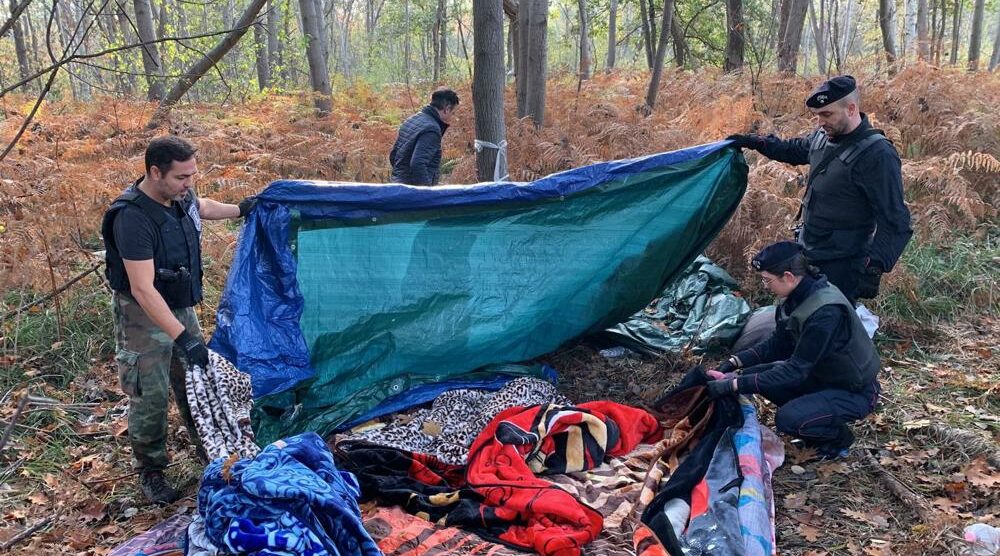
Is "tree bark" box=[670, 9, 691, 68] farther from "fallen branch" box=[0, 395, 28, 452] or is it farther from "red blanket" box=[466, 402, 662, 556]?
"fallen branch" box=[0, 395, 28, 452]

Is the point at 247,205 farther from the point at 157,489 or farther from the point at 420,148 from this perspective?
the point at 420,148

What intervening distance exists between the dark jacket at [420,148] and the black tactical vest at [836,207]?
2.80 m

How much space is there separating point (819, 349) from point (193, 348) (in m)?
3.04

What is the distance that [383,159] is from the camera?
8.75m

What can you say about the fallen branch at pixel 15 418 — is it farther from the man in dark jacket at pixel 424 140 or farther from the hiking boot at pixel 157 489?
the man in dark jacket at pixel 424 140

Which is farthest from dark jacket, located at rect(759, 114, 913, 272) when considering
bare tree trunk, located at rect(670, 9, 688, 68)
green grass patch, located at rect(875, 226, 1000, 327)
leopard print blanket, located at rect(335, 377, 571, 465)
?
bare tree trunk, located at rect(670, 9, 688, 68)

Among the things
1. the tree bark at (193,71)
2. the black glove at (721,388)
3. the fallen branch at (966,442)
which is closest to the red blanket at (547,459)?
the black glove at (721,388)

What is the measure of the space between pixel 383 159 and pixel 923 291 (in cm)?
622

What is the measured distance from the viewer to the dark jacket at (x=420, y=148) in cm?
536

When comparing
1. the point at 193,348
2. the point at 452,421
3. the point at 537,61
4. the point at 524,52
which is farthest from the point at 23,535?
the point at 524,52

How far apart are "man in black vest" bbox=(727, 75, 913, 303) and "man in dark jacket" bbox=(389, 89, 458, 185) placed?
9.07ft

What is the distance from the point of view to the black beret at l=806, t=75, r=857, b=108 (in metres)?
3.54

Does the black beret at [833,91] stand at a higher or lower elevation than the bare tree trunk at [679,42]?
lower

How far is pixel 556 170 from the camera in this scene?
683cm
